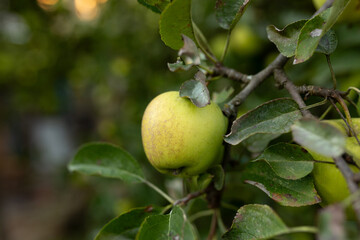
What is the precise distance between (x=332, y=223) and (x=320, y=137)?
0.11 meters

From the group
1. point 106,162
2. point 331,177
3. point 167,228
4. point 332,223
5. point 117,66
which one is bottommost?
point 117,66

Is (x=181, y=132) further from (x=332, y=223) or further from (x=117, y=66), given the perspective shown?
(x=117, y=66)

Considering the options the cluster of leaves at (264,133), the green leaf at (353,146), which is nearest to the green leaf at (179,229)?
the cluster of leaves at (264,133)

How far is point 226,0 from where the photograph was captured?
24.3 inches

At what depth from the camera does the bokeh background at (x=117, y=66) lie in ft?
3.43

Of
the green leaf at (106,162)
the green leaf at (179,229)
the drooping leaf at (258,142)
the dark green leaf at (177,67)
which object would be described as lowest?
the green leaf at (106,162)

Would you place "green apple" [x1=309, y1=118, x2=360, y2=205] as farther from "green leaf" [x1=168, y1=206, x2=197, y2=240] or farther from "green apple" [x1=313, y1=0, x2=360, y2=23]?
"green apple" [x1=313, y1=0, x2=360, y2=23]

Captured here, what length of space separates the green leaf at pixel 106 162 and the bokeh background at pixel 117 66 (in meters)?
0.23

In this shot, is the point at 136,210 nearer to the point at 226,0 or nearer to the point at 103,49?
the point at 226,0

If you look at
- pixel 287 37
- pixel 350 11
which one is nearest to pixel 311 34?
pixel 287 37

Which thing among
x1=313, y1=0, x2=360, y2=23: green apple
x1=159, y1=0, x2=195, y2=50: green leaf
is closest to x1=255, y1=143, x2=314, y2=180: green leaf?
x1=159, y1=0, x2=195, y2=50: green leaf

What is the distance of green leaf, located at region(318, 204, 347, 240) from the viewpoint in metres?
0.29

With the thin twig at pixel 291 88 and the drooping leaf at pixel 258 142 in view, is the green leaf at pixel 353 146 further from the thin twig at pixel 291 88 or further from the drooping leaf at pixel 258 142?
the drooping leaf at pixel 258 142

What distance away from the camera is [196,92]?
1.71 feet
